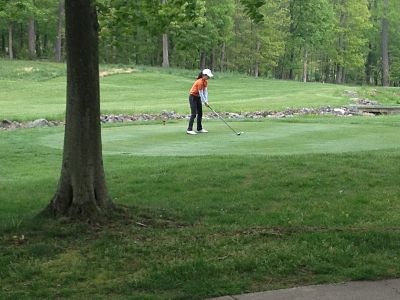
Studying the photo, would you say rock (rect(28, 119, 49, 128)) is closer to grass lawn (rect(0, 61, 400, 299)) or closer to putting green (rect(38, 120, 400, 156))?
putting green (rect(38, 120, 400, 156))

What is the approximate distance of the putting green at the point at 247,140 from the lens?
46.0 ft

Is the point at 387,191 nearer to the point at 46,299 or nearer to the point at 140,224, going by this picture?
the point at 140,224

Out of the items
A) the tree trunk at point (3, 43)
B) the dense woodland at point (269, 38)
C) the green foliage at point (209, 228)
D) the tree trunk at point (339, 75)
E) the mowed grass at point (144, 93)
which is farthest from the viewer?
the tree trunk at point (339, 75)

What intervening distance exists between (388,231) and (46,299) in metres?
3.62

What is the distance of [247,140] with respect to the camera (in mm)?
15789

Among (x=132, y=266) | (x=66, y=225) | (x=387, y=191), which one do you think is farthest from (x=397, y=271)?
(x=387, y=191)

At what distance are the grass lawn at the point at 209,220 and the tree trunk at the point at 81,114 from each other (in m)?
0.37

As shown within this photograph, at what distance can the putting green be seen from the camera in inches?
552

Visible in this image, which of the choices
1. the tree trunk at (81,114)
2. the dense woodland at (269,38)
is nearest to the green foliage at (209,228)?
the tree trunk at (81,114)

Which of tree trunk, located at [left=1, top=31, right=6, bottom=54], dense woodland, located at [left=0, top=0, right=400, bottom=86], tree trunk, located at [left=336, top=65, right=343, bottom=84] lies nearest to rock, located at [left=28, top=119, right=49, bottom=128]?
dense woodland, located at [left=0, top=0, right=400, bottom=86]

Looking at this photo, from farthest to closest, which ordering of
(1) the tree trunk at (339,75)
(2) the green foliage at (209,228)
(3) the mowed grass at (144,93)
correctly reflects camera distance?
(1) the tree trunk at (339,75), (3) the mowed grass at (144,93), (2) the green foliage at (209,228)

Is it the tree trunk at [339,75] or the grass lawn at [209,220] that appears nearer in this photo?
the grass lawn at [209,220]

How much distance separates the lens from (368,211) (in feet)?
25.9

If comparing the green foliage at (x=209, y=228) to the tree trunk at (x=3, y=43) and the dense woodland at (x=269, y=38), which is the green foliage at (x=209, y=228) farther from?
the tree trunk at (x=3, y=43)
